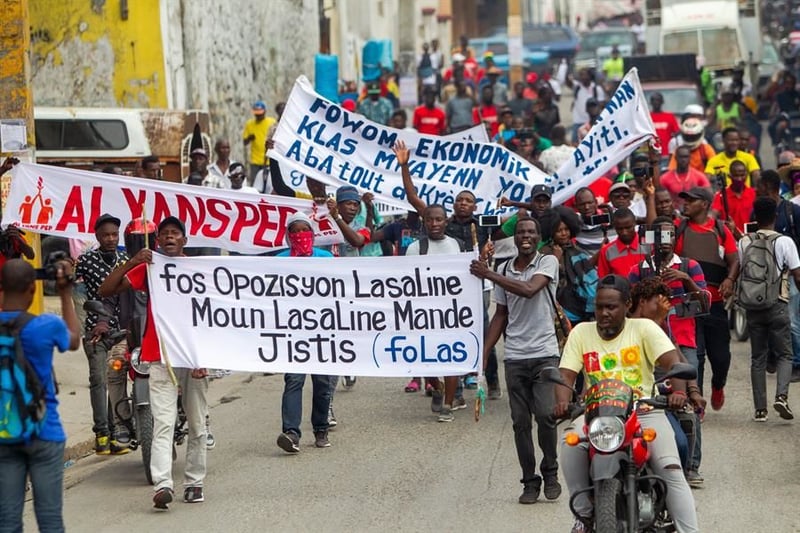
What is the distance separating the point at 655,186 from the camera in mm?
13281

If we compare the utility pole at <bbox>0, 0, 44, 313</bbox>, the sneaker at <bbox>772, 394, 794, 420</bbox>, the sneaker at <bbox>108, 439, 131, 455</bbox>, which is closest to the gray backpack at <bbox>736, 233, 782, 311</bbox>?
the sneaker at <bbox>772, 394, 794, 420</bbox>

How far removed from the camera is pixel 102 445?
11.6m

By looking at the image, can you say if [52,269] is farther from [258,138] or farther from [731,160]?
[258,138]

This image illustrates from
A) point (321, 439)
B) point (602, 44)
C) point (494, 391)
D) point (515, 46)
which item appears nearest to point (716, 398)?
point (494, 391)

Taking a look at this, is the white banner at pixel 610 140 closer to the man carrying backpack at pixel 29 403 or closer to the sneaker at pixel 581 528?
the sneaker at pixel 581 528

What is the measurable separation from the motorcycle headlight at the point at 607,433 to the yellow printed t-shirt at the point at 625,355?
429 mm

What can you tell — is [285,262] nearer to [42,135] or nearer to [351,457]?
[351,457]

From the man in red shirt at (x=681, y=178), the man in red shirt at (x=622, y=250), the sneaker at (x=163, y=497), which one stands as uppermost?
the man in red shirt at (x=681, y=178)

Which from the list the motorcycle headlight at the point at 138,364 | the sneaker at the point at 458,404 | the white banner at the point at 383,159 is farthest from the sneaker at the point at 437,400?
the motorcycle headlight at the point at 138,364

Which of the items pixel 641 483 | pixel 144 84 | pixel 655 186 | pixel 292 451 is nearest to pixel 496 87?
pixel 144 84

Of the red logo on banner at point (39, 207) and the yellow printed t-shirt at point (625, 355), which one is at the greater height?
the red logo on banner at point (39, 207)

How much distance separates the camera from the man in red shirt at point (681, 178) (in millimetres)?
16703

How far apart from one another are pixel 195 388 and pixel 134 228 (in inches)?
55.2

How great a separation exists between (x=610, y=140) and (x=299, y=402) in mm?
4881
